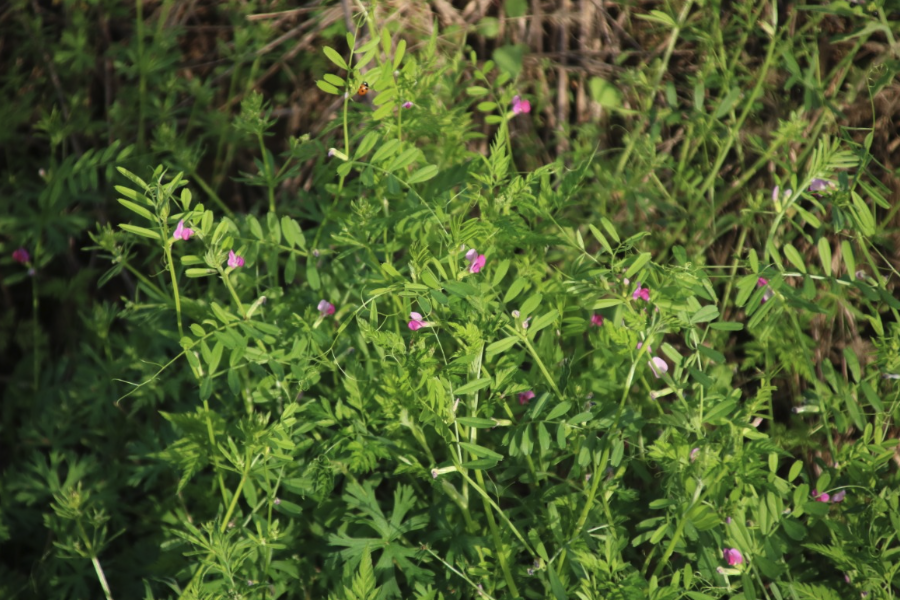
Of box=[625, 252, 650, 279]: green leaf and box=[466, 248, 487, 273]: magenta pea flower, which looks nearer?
box=[625, 252, 650, 279]: green leaf

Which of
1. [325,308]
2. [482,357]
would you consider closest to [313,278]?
[325,308]

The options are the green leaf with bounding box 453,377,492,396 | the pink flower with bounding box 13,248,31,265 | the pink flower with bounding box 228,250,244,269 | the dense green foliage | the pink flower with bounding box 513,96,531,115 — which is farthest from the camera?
the pink flower with bounding box 13,248,31,265

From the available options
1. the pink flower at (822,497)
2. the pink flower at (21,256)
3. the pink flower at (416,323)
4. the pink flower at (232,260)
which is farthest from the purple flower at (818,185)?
the pink flower at (21,256)

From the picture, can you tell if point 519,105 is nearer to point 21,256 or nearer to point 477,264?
point 477,264

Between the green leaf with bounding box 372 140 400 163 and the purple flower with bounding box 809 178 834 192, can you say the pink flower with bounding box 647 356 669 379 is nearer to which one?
the purple flower with bounding box 809 178 834 192

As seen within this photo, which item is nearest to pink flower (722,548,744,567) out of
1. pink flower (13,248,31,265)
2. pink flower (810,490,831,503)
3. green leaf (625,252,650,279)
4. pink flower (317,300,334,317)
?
pink flower (810,490,831,503)

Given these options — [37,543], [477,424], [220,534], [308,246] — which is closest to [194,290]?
[308,246]

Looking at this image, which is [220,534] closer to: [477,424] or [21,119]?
[477,424]

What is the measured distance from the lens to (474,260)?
1.50m

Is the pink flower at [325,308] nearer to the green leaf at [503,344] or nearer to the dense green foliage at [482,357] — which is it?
the dense green foliage at [482,357]

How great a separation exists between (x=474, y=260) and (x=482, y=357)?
0.19 meters

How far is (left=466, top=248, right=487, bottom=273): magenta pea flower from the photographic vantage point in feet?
4.87

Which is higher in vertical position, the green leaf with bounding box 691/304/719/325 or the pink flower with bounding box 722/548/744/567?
the green leaf with bounding box 691/304/719/325

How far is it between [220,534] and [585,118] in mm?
1620
